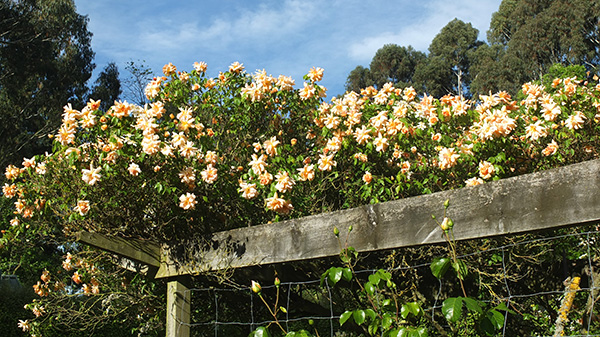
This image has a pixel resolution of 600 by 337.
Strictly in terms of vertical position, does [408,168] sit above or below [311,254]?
above

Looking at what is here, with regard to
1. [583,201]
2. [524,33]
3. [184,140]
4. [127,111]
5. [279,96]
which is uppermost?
[524,33]

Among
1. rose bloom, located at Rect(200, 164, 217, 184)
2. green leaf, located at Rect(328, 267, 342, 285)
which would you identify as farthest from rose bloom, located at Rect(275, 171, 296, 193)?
green leaf, located at Rect(328, 267, 342, 285)

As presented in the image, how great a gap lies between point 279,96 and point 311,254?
5.78 ft

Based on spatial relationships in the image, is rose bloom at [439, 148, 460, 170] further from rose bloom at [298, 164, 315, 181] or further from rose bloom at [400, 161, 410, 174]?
rose bloom at [298, 164, 315, 181]

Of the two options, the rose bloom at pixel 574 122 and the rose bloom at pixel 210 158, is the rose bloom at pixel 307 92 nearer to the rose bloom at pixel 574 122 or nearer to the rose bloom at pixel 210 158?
the rose bloom at pixel 210 158

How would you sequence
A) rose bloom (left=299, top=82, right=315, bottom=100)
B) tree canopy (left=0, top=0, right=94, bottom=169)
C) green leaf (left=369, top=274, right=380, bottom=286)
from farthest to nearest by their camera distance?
tree canopy (left=0, top=0, right=94, bottom=169) < rose bloom (left=299, top=82, right=315, bottom=100) < green leaf (left=369, top=274, right=380, bottom=286)

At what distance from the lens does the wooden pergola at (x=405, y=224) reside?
153 centimetres

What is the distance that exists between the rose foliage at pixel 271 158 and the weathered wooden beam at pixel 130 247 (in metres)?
0.16

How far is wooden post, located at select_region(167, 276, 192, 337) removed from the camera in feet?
8.07

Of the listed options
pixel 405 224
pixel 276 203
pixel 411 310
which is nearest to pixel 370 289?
pixel 411 310

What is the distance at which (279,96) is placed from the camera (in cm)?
362

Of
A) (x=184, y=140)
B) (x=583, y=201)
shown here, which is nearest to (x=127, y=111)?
(x=184, y=140)

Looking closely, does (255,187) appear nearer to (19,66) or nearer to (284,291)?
(284,291)

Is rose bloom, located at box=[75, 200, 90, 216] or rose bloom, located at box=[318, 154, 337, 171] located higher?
rose bloom, located at box=[318, 154, 337, 171]
